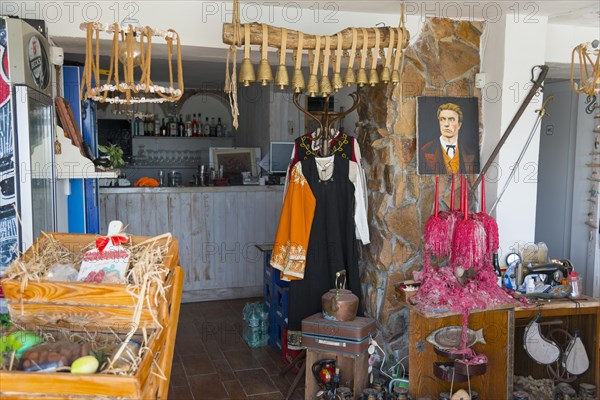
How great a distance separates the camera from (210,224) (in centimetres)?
579

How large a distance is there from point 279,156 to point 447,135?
3446 millimetres

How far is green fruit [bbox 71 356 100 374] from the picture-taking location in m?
1.56

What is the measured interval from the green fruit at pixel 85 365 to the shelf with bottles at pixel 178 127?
6.96 meters

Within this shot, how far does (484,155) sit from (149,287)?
2816mm

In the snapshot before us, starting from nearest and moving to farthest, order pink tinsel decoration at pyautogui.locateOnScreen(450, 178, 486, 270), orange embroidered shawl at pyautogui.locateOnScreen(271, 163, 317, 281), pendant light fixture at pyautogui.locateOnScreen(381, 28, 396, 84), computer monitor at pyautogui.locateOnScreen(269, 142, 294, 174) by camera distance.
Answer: pendant light fixture at pyautogui.locateOnScreen(381, 28, 396, 84) < pink tinsel decoration at pyautogui.locateOnScreen(450, 178, 486, 270) < orange embroidered shawl at pyautogui.locateOnScreen(271, 163, 317, 281) < computer monitor at pyautogui.locateOnScreen(269, 142, 294, 174)

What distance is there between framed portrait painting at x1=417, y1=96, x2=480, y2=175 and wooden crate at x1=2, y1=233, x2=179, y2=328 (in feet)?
7.96

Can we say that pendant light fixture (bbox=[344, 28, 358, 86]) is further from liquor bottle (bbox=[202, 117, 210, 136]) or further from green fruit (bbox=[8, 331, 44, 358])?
liquor bottle (bbox=[202, 117, 210, 136])

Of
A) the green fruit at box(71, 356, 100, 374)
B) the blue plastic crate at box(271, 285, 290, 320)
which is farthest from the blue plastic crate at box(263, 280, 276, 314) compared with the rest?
the green fruit at box(71, 356, 100, 374)

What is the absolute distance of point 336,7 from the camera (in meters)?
3.54

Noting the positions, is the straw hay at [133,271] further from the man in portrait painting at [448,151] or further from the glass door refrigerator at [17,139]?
the man in portrait painting at [448,151]

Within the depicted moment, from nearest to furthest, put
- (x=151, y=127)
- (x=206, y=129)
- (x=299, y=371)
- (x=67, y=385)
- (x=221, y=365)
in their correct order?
1. (x=67, y=385)
2. (x=299, y=371)
3. (x=221, y=365)
4. (x=151, y=127)
5. (x=206, y=129)

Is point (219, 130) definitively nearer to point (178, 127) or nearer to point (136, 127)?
point (178, 127)

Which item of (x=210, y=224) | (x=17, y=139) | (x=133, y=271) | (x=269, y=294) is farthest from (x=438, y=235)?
(x=210, y=224)

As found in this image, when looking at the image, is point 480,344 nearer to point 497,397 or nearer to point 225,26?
point 497,397
